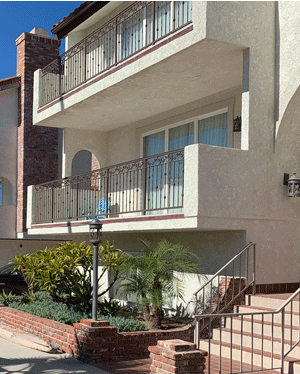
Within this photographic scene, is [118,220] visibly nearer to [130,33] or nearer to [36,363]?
[36,363]

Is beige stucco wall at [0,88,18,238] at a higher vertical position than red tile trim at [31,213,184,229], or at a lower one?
higher

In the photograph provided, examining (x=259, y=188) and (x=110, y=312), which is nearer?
(x=259, y=188)

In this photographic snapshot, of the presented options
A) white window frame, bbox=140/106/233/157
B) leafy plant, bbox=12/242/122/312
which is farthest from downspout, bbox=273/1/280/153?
leafy plant, bbox=12/242/122/312

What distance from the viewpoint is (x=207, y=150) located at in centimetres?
1070

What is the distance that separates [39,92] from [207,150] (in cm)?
863

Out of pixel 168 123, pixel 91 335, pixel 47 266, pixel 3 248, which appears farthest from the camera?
pixel 3 248

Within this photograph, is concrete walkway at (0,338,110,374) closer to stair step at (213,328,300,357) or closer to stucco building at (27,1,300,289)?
stair step at (213,328,300,357)

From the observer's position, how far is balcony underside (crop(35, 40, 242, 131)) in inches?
449

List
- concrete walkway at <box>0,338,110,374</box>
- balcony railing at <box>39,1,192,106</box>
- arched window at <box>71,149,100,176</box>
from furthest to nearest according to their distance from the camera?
arched window at <box>71,149,100,176</box>, balcony railing at <box>39,1,192,106</box>, concrete walkway at <box>0,338,110,374</box>

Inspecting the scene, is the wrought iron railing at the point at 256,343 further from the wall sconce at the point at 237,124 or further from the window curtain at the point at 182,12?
the window curtain at the point at 182,12

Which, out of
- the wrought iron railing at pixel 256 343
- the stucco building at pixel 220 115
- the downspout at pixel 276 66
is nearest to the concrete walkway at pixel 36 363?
the wrought iron railing at pixel 256 343

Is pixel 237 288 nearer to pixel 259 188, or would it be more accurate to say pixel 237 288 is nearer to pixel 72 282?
pixel 259 188

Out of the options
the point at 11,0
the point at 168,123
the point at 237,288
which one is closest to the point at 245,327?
the point at 237,288

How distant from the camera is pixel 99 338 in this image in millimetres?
9938
